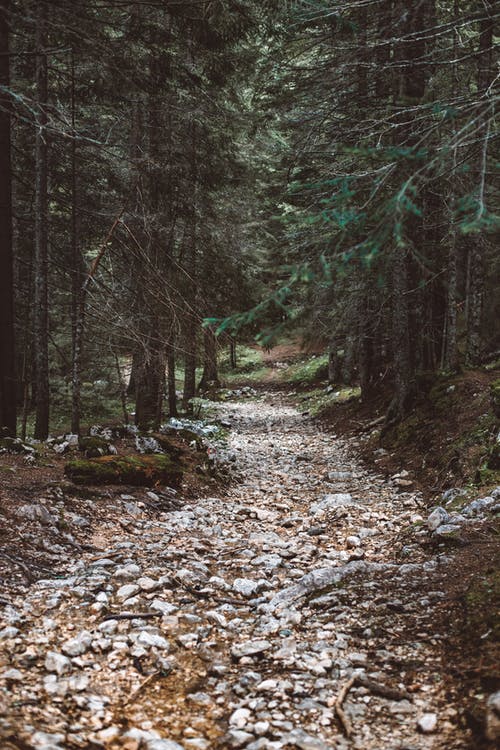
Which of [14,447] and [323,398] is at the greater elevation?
[14,447]

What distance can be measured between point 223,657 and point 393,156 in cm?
385

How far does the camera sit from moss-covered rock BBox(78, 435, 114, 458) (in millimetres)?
8523

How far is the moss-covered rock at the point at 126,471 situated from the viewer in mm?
7543

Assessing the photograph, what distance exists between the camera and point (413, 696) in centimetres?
292

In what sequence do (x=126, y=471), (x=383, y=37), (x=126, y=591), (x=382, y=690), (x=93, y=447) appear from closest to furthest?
(x=382, y=690) → (x=126, y=591) → (x=126, y=471) → (x=93, y=447) → (x=383, y=37)

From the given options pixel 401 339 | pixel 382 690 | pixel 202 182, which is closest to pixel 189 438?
pixel 401 339

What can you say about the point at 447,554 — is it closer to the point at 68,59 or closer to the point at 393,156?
the point at 393,156

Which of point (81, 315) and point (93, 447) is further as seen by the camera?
point (81, 315)

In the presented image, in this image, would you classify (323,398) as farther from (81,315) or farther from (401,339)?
(81,315)

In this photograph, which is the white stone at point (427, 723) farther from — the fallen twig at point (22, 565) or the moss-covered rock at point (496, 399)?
the moss-covered rock at point (496, 399)

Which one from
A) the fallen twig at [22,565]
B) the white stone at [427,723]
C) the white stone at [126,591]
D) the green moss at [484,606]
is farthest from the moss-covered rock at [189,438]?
the white stone at [427,723]

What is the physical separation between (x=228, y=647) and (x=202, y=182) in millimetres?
14413

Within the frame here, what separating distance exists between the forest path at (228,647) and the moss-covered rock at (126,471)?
4.27 feet

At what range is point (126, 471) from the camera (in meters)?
8.04
